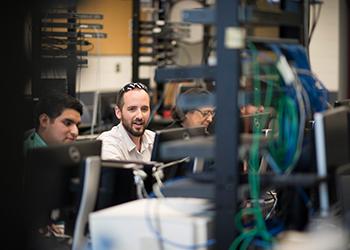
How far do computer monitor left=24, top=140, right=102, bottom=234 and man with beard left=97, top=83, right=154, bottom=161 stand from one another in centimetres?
130

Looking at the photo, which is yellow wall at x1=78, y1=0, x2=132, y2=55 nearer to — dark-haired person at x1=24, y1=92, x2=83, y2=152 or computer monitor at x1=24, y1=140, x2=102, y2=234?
dark-haired person at x1=24, y1=92, x2=83, y2=152

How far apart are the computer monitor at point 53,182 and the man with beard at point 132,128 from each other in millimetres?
1296

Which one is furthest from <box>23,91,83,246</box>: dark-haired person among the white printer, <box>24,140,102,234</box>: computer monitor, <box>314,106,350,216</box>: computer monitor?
<box>314,106,350,216</box>: computer monitor

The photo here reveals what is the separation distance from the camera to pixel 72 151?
2277 mm

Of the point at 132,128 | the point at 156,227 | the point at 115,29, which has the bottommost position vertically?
the point at 156,227

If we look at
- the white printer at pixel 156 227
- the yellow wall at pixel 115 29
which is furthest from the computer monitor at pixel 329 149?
the yellow wall at pixel 115 29

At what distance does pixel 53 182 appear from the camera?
2.19 metres

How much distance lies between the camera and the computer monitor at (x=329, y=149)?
2082 mm

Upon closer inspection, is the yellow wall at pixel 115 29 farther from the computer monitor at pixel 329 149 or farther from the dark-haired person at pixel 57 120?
the computer monitor at pixel 329 149

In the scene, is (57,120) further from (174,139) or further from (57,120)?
(174,139)

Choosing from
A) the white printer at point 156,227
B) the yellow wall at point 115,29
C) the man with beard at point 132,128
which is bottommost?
the white printer at point 156,227

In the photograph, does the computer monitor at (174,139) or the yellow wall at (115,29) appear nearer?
the computer monitor at (174,139)

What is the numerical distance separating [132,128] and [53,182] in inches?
66.6

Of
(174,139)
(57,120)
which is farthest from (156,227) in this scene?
(57,120)
